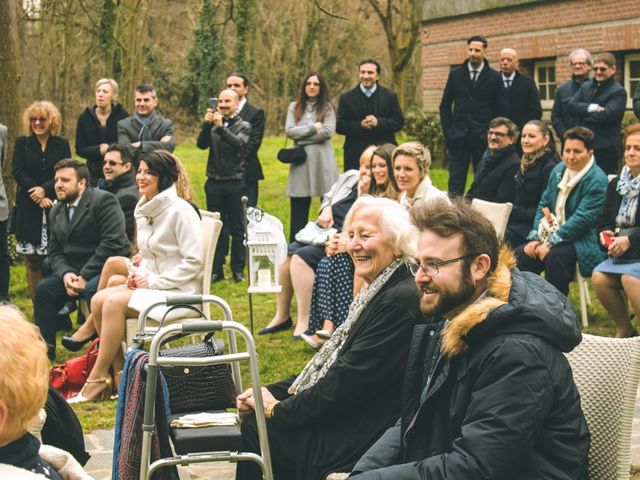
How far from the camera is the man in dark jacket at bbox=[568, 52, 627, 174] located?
11.0 m

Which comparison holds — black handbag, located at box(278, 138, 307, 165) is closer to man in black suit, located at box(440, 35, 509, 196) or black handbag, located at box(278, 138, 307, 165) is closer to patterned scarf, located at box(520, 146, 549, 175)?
man in black suit, located at box(440, 35, 509, 196)

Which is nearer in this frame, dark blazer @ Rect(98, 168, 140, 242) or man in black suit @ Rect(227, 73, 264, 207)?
dark blazer @ Rect(98, 168, 140, 242)

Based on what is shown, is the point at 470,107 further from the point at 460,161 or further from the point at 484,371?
the point at 484,371

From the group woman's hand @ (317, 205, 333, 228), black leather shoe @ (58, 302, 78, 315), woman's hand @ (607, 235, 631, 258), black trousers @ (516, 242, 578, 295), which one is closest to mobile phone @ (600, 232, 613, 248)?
woman's hand @ (607, 235, 631, 258)

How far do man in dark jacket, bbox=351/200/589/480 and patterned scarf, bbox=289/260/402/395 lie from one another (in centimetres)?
95

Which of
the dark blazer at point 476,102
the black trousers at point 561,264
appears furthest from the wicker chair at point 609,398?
the dark blazer at point 476,102

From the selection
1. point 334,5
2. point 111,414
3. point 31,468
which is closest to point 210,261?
point 111,414

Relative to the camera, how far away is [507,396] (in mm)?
3441

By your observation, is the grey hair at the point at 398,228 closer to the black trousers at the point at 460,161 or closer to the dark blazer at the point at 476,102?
the dark blazer at the point at 476,102

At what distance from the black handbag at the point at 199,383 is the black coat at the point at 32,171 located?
565 cm

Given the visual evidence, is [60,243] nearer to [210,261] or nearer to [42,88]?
[210,261]

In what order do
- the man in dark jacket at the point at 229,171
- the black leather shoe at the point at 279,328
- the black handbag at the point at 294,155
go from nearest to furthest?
1. the black leather shoe at the point at 279,328
2. the man in dark jacket at the point at 229,171
3. the black handbag at the point at 294,155

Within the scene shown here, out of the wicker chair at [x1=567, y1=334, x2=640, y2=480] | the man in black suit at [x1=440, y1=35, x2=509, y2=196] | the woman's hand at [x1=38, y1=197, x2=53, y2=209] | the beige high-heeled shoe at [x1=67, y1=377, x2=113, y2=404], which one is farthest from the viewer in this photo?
the man in black suit at [x1=440, y1=35, x2=509, y2=196]

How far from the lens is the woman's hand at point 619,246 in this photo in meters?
8.21
